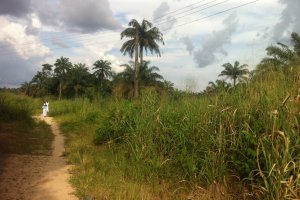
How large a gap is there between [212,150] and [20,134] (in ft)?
30.7

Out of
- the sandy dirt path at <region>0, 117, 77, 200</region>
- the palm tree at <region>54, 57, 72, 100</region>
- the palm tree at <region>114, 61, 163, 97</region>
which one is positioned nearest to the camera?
the sandy dirt path at <region>0, 117, 77, 200</region>

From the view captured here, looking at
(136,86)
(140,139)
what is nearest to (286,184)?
(140,139)

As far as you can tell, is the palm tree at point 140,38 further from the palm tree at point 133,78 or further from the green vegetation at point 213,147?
the green vegetation at point 213,147

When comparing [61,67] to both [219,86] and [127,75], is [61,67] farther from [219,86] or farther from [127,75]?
[219,86]

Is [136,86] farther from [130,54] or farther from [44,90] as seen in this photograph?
[44,90]

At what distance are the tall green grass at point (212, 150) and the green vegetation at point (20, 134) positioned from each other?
300cm

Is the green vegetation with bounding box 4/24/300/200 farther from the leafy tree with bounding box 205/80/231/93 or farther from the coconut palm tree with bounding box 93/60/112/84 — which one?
the coconut palm tree with bounding box 93/60/112/84

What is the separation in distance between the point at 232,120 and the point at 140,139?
90.2 inches

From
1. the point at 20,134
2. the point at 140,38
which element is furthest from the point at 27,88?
the point at 20,134

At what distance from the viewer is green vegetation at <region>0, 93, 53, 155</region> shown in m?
10.9

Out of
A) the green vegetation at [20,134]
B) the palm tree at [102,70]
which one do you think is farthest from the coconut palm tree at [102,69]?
the green vegetation at [20,134]

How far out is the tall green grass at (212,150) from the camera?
4.71 m

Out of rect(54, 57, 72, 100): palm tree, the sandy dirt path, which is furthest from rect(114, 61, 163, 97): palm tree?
the sandy dirt path

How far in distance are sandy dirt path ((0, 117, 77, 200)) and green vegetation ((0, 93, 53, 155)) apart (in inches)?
44.3
